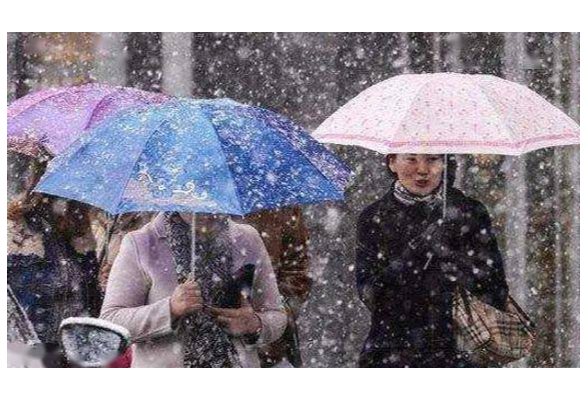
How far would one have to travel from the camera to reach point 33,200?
6602 mm

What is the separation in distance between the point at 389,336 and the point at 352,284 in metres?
0.87

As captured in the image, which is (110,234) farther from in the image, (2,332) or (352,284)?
(352,284)

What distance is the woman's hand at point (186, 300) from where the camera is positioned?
5.69 m

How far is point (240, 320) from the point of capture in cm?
584

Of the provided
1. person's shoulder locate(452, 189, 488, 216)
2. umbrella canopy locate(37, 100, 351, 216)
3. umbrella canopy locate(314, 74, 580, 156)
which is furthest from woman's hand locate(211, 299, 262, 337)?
person's shoulder locate(452, 189, 488, 216)

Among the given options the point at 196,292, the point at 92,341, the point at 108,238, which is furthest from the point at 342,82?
the point at 92,341

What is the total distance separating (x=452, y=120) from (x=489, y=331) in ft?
4.42

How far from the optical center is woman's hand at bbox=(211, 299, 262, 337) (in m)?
5.82

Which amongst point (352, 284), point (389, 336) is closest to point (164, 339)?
point (389, 336)

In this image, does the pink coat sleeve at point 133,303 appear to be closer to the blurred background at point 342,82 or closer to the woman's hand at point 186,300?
the woman's hand at point 186,300

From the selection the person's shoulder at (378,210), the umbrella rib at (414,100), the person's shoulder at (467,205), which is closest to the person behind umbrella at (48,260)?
the person's shoulder at (378,210)

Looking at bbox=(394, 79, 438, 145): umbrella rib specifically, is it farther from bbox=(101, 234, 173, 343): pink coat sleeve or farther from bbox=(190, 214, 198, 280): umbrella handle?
bbox=(101, 234, 173, 343): pink coat sleeve

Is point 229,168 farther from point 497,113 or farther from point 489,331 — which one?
point 489,331

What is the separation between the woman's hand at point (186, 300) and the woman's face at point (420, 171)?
137cm
